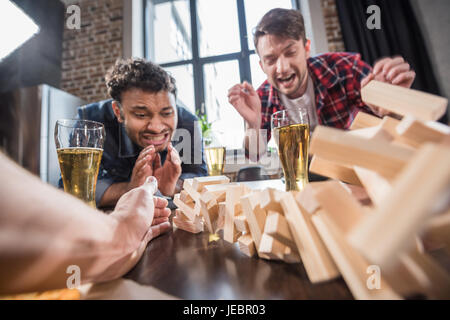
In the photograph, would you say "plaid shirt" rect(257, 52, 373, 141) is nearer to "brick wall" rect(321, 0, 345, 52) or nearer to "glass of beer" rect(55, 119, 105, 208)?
"brick wall" rect(321, 0, 345, 52)

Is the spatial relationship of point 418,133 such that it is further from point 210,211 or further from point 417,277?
point 210,211

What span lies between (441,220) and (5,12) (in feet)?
12.6

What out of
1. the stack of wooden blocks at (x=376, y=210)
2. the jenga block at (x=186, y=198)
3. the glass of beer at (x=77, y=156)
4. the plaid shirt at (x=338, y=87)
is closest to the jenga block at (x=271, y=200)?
the stack of wooden blocks at (x=376, y=210)

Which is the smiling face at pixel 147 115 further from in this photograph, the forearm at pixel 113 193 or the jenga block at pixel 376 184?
the jenga block at pixel 376 184

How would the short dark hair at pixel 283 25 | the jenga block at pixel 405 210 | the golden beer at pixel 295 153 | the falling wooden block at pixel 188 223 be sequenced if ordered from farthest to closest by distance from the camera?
the short dark hair at pixel 283 25
the golden beer at pixel 295 153
the falling wooden block at pixel 188 223
the jenga block at pixel 405 210

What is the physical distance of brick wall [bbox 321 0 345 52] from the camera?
2949mm

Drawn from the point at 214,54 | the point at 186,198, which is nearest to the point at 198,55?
the point at 214,54

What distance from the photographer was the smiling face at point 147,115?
4.59ft

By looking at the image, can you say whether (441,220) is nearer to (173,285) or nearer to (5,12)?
(173,285)

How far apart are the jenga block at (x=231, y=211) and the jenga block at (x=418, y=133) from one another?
0.23m

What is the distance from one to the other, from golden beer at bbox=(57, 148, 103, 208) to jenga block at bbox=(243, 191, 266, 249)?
19.0 inches

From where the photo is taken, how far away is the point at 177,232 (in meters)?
0.46

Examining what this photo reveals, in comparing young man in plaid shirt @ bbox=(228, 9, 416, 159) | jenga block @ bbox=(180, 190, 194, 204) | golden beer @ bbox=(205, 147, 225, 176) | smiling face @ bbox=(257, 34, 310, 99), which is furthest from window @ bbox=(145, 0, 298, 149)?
jenga block @ bbox=(180, 190, 194, 204)

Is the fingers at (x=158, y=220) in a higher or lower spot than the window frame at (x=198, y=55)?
lower
